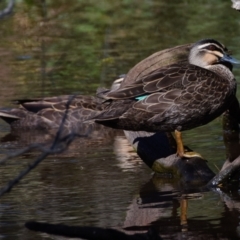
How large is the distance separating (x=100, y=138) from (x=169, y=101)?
2507mm

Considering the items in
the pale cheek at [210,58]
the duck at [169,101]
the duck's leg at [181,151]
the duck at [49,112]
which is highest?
the pale cheek at [210,58]

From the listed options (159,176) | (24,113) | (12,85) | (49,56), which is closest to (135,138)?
(159,176)

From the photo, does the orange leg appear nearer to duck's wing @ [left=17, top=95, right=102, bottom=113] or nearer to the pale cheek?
the pale cheek

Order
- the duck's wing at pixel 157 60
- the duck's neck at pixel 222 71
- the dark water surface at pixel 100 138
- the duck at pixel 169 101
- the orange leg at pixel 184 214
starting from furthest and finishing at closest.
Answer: the duck's wing at pixel 157 60 < the duck's neck at pixel 222 71 < the duck at pixel 169 101 < the dark water surface at pixel 100 138 < the orange leg at pixel 184 214

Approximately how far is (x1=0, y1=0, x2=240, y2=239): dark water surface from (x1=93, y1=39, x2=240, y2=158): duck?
49 centimetres

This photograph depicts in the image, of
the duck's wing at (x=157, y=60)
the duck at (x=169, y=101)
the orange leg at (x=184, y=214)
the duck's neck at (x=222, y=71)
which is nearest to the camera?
the orange leg at (x=184, y=214)

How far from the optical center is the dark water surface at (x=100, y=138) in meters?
6.57

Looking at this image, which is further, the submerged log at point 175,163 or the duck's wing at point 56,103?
the duck's wing at point 56,103

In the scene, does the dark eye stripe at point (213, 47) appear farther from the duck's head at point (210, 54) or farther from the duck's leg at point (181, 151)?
the duck's leg at point (181, 151)

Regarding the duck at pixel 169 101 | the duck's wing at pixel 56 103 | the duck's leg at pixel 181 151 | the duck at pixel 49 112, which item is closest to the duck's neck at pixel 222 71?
the duck at pixel 169 101

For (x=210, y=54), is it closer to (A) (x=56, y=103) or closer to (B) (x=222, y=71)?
(B) (x=222, y=71)

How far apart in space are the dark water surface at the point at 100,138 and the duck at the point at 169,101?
1.60 feet

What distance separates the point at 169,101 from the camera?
780 cm

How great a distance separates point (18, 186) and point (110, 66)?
5.62m
